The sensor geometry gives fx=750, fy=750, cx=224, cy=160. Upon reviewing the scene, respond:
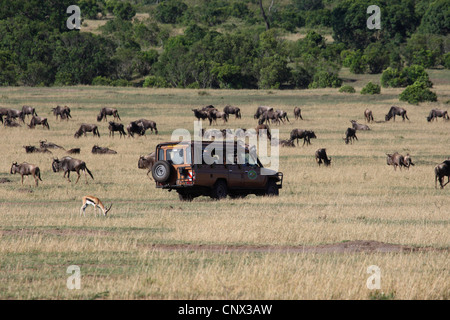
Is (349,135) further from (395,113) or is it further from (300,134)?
(395,113)

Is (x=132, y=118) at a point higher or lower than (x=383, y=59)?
lower

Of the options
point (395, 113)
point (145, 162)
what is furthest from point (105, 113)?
point (145, 162)

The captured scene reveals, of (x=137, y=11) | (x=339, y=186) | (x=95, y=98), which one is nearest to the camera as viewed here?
(x=339, y=186)

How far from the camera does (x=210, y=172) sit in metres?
23.2

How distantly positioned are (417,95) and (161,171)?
47.8 m

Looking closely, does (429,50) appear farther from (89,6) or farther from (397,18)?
(89,6)

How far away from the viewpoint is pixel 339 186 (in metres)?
27.7

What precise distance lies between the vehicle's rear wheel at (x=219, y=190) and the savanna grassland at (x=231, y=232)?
0.29 metres

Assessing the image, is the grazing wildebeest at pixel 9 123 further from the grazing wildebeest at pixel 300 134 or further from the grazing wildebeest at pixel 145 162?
the grazing wildebeest at pixel 145 162

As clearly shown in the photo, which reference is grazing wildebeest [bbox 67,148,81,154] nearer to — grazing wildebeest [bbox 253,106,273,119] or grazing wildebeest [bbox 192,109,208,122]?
Answer: grazing wildebeest [bbox 192,109,208,122]

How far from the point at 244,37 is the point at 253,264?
10153 cm

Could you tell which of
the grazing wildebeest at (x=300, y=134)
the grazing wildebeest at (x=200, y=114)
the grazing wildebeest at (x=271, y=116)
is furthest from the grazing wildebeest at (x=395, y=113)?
the grazing wildebeest at (x=300, y=134)

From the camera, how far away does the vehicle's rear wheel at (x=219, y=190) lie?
2356 centimetres
